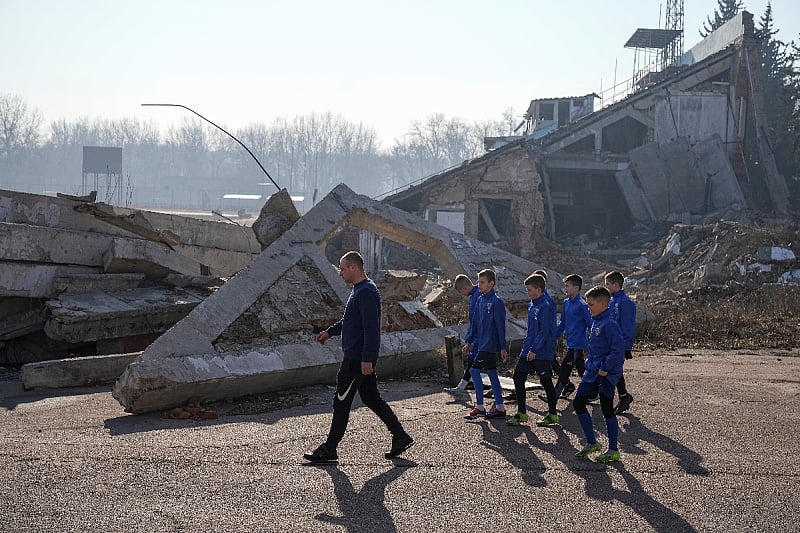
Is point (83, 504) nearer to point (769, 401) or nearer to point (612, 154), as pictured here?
point (769, 401)

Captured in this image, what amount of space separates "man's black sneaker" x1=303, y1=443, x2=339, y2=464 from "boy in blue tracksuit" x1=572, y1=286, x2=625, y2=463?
6.15ft

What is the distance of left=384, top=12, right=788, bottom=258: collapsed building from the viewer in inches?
1270

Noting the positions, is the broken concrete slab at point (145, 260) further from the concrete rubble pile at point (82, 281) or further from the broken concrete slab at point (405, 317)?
the broken concrete slab at point (405, 317)

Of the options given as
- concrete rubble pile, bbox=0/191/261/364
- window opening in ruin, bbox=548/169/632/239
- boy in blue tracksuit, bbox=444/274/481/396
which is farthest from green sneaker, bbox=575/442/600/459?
window opening in ruin, bbox=548/169/632/239

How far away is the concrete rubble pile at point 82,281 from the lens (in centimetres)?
1218

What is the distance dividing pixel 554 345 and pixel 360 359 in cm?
245

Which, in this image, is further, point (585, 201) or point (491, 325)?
point (585, 201)

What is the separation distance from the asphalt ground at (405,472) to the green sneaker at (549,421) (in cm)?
8

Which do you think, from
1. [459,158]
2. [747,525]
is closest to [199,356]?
[747,525]

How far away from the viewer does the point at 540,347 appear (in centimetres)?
797

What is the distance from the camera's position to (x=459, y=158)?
381ft

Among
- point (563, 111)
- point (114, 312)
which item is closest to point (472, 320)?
point (114, 312)

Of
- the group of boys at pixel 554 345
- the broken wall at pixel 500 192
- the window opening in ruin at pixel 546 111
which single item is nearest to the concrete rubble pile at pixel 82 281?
the group of boys at pixel 554 345

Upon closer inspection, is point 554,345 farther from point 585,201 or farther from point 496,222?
point 585,201
